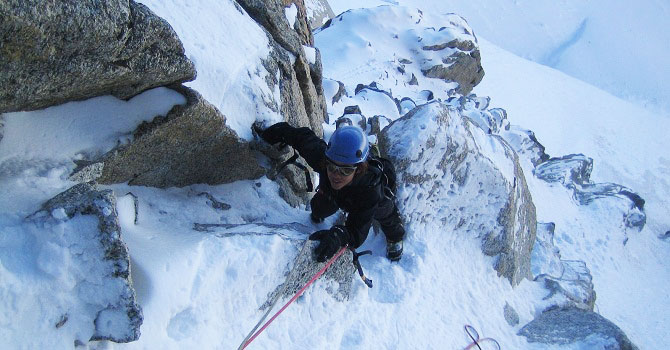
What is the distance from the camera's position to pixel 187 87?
440cm

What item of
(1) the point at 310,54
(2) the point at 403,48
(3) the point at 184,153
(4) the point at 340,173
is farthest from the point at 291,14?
(2) the point at 403,48

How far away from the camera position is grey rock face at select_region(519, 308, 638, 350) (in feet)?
20.6

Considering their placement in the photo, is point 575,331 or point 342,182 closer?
point 342,182

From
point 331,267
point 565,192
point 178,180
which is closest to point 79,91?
point 178,180

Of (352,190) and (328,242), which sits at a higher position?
(352,190)

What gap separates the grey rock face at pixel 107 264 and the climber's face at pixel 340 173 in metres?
2.04

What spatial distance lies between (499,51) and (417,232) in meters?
51.6

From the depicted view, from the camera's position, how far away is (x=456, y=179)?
23.8 feet

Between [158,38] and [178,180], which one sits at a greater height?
[158,38]

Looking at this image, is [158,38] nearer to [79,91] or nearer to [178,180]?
[79,91]

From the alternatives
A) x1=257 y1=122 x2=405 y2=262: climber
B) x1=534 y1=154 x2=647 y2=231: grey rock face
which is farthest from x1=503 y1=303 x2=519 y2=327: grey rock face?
x1=534 y1=154 x2=647 y2=231: grey rock face

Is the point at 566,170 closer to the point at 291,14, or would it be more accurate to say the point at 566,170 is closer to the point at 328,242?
the point at 291,14

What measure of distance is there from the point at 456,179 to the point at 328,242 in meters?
3.24

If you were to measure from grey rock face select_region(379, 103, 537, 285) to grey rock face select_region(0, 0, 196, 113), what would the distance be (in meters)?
3.70
